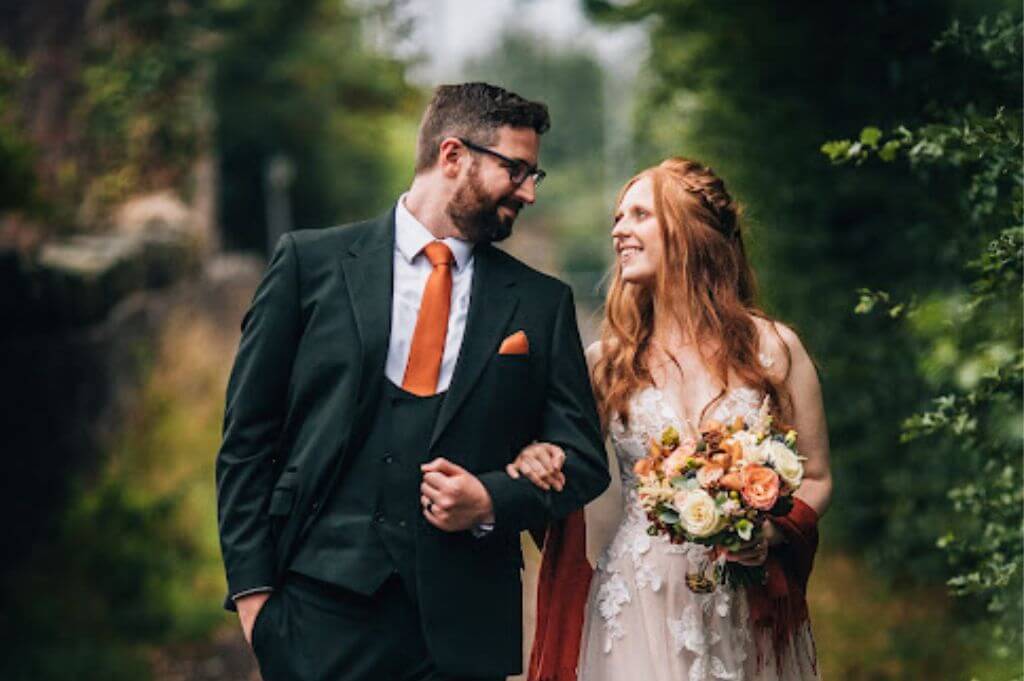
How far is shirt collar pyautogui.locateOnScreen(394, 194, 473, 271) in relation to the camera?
13.0 feet

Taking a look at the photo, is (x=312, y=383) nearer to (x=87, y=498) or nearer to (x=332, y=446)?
(x=332, y=446)

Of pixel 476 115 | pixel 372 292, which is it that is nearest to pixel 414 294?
pixel 372 292

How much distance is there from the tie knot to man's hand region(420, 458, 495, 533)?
0.55 metres

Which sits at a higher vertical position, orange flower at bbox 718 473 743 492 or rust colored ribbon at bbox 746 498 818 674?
orange flower at bbox 718 473 743 492

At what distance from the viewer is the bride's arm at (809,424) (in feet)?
14.2

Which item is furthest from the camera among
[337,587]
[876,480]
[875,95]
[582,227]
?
[582,227]

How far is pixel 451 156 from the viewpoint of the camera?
3.91m

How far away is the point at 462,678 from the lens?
3.77 metres

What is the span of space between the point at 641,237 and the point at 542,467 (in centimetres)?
96

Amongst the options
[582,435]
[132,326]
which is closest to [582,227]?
[132,326]

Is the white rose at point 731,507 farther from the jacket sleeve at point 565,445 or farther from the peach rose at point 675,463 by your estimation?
the jacket sleeve at point 565,445

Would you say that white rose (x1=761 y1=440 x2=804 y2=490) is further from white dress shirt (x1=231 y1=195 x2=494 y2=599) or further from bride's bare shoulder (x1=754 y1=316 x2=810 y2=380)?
white dress shirt (x1=231 y1=195 x2=494 y2=599)

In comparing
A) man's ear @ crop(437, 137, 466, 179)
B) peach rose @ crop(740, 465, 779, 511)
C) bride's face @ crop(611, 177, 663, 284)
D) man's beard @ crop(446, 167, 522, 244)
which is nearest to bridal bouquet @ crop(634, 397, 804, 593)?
peach rose @ crop(740, 465, 779, 511)

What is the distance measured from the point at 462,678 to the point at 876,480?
5271 millimetres
